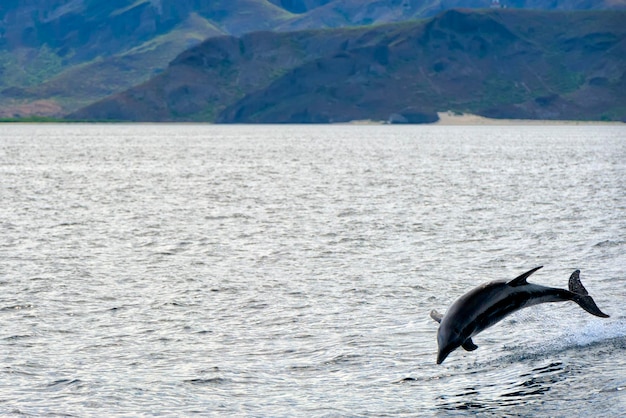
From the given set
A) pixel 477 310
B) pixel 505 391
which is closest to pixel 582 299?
pixel 505 391

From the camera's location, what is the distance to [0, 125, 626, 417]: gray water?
76.8 feet

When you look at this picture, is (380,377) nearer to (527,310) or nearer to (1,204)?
(527,310)

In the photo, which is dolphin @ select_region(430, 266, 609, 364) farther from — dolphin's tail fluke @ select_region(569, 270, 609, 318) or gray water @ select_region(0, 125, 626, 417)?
gray water @ select_region(0, 125, 626, 417)

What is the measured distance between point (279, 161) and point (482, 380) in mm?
144307

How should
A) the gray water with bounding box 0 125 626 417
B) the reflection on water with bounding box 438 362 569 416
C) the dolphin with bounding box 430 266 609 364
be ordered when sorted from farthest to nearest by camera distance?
the gray water with bounding box 0 125 626 417
the reflection on water with bounding box 438 362 569 416
the dolphin with bounding box 430 266 609 364

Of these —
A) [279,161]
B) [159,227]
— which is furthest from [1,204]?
[279,161]

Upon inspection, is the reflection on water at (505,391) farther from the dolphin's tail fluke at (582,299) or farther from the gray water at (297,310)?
the dolphin's tail fluke at (582,299)

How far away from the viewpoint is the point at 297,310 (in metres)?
33.3

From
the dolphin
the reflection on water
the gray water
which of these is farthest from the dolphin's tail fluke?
the reflection on water

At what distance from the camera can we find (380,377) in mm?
25016

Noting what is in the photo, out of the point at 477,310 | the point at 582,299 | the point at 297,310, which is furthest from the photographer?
the point at 297,310

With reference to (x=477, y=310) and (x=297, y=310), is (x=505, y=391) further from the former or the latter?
(x=297, y=310)

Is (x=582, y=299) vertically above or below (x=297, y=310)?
above

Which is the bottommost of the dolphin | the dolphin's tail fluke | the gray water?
the gray water
